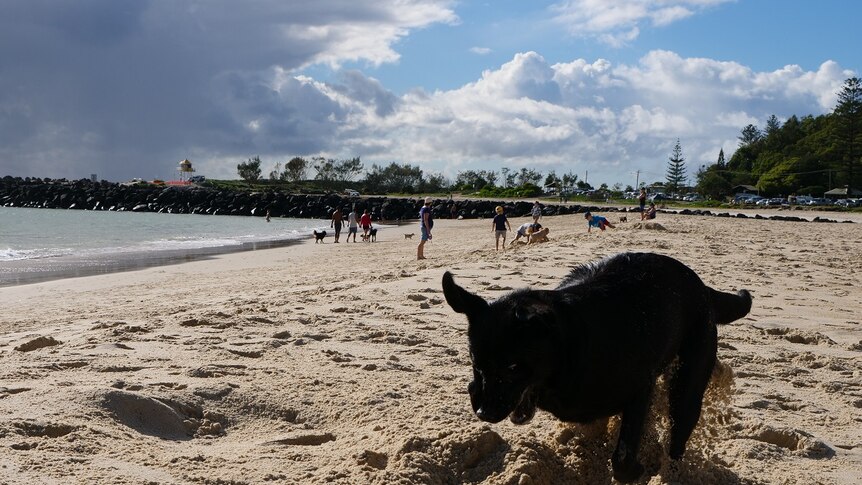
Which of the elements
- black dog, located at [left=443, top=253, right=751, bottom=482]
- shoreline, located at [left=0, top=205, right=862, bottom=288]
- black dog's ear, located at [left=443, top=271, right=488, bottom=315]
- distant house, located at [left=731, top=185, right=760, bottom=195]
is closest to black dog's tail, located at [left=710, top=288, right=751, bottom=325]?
black dog, located at [left=443, top=253, right=751, bottom=482]

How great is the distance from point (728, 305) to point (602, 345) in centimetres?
137

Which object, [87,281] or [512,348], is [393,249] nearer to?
[87,281]

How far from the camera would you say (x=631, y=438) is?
3.35 m

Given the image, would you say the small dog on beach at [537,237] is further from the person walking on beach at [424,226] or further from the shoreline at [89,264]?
the shoreline at [89,264]

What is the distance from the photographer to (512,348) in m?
2.87

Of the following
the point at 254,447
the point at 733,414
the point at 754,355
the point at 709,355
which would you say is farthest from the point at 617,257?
the point at 754,355

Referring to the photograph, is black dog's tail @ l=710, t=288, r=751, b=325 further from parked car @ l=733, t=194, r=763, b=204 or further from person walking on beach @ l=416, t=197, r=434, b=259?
parked car @ l=733, t=194, r=763, b=204

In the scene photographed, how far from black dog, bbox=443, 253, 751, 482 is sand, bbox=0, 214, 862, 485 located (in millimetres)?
182

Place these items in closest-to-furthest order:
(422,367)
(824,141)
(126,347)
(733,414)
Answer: (733,414) → (422,367) → (126,347) → (824,141)

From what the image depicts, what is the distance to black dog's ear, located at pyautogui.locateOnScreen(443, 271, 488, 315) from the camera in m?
2.98

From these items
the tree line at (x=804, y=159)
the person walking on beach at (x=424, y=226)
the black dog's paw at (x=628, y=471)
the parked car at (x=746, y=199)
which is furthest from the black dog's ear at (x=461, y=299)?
the tree line at (x=804, y=159)

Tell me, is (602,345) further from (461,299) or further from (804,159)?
(804,159)

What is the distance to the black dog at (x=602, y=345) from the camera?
2.90 metres

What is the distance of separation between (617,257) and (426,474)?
1.45 metres
